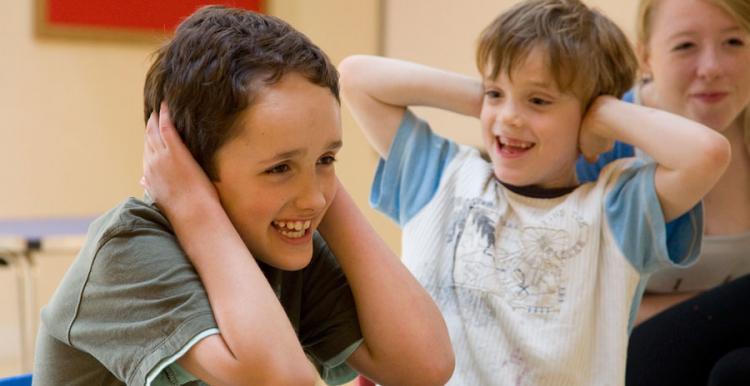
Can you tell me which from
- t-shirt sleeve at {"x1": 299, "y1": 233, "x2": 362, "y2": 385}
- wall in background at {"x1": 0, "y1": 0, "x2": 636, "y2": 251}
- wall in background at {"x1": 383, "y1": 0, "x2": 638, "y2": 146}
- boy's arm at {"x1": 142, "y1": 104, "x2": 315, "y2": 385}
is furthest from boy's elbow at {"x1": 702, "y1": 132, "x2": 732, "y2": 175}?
wall in background at {"x1": 0, "y1": 0, "x2": 636, "y2": 251}

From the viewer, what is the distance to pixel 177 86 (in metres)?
1.18

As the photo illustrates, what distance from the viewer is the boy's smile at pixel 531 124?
160cm

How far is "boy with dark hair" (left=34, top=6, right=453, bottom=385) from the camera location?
3.59 feet

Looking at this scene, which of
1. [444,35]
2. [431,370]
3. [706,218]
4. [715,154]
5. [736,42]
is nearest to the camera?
[431,370]

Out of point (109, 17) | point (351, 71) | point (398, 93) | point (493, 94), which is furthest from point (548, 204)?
point (109, 17)

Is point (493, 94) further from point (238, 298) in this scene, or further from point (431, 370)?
point (238, 298)

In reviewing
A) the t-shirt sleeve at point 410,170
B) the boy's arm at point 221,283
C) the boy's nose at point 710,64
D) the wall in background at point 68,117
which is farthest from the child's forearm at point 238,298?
the wall in background at point 68,117

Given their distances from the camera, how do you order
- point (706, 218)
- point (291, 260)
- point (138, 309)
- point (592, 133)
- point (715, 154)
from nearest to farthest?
point (138, 309) < point (291, 260) < point (715, 154) < point (592, 133) < point (706, 218)

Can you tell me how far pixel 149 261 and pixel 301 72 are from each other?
1.00 ft

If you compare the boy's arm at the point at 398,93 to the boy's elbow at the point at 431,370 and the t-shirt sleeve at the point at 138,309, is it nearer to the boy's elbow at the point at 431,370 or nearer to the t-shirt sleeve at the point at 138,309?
the boy's elbow at the point at 431,370

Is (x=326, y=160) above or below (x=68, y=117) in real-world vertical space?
above

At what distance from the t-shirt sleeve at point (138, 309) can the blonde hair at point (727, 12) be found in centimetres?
123

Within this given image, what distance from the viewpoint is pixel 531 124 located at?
1.61 metres

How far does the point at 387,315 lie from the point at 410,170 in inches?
18.0
